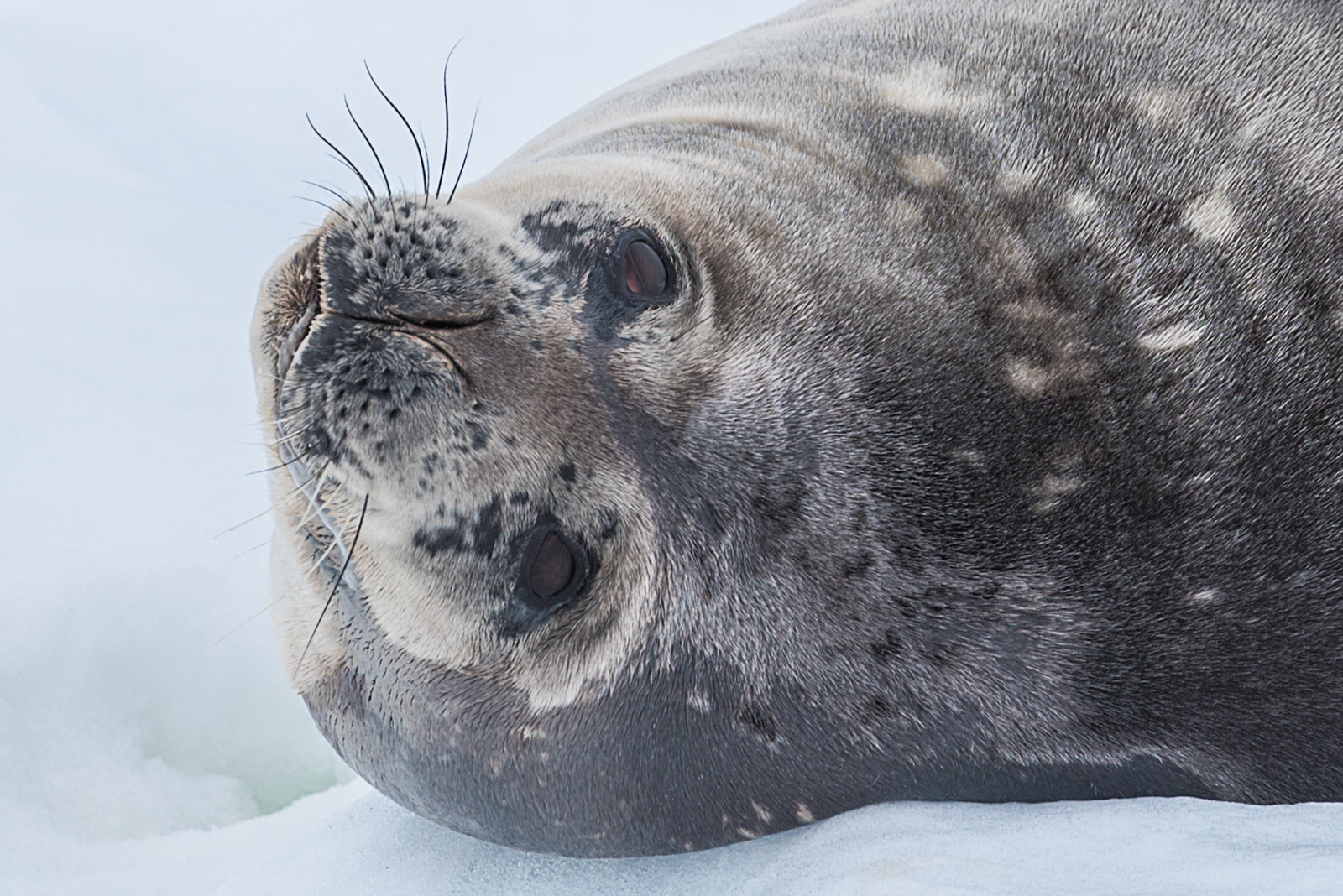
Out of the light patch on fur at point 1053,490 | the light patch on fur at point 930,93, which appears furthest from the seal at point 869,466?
the light patch on fur at point 930,93

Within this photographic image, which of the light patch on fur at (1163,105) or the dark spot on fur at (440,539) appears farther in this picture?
the light patch on fur at (1163,105)

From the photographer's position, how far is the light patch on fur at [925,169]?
2285 millimetres

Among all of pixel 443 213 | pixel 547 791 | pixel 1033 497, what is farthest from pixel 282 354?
pixel 1033 497

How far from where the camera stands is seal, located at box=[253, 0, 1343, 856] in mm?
1938

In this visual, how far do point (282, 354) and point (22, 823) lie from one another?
6.85 ft

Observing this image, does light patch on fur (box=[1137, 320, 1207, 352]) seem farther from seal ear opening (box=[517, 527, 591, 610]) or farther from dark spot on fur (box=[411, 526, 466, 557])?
dark spot on fur (box=[411, 526, 466, 557])

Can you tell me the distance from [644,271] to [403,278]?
477 millimetres

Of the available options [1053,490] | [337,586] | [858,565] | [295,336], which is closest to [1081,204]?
[1053,490]

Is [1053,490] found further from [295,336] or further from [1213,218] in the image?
[295,336]

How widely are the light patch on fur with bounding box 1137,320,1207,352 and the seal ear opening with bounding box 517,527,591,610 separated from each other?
3.79 feet

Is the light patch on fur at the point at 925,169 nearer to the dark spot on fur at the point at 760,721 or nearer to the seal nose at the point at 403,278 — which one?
the seal nose at the point at 403,278

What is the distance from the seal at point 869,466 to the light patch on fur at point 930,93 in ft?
0.42

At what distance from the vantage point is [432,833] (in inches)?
103

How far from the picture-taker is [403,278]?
2.01 metres
